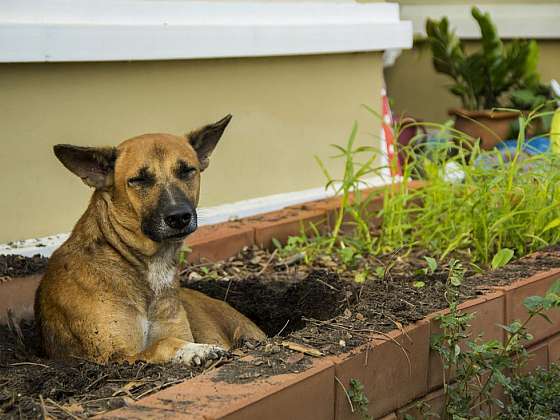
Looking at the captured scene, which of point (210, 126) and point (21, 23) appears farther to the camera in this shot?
point (21, 23)

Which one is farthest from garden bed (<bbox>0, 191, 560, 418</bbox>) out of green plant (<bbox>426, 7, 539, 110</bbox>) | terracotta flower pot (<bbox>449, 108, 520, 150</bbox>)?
green plant (<bbox>426, 7, 539, 110</bbox>)

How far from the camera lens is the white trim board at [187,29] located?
5.47 m

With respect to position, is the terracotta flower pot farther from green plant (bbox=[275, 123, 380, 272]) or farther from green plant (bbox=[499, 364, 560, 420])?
green plant (bbox=[499, 364, 560, 420])

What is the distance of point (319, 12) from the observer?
7023mm

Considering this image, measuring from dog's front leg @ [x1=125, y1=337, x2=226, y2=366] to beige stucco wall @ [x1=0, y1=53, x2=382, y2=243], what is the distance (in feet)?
5.81

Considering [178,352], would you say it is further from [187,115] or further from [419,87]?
[419,87]

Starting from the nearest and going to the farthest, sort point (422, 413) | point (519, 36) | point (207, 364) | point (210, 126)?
point (207, 364) < point (422, 413) < point (210, 126) < point (519, 36)

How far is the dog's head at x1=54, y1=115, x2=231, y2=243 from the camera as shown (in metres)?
4.21

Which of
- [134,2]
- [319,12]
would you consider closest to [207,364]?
[134,2]

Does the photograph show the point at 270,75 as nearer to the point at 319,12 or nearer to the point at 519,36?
the point at 319,12

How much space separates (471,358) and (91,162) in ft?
6.05

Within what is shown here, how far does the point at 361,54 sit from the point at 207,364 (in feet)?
13.2

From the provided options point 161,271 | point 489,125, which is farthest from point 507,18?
point 161,271

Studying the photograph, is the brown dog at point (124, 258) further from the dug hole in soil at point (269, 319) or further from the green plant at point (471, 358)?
the green plant at point (471, 358)
